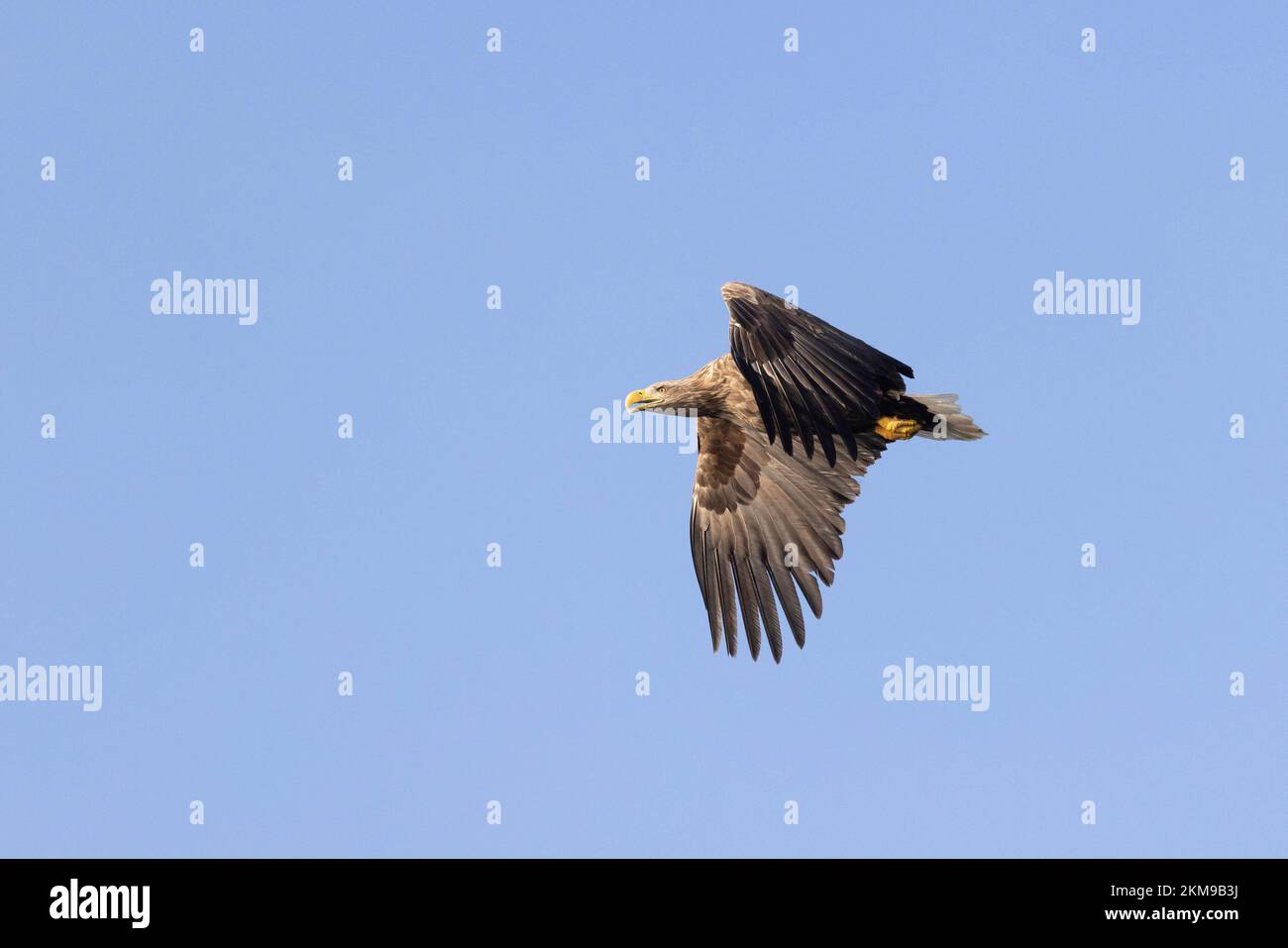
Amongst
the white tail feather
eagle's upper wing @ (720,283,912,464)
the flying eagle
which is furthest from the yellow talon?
eagle's upper wing @ (720,283,912,464)

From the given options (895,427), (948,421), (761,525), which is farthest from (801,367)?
(761,525)

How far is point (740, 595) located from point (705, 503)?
4.62 feet

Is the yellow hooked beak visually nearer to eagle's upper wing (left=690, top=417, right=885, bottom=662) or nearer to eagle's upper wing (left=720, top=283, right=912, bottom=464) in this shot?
eagle's upper wing (left=690, top=417, right=885, bottom=662)

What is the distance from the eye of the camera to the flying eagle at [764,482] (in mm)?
18506

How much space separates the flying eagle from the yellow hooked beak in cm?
1

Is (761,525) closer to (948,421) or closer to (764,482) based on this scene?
(764,482)

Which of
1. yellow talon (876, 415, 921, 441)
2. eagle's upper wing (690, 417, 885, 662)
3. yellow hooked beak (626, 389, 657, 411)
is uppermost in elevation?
yellow hooked beak (626, 389, 657, 411)

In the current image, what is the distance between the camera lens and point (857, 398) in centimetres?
1602

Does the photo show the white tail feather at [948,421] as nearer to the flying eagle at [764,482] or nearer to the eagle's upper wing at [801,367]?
the flying eagle at [764,482]

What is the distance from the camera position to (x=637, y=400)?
19141mm

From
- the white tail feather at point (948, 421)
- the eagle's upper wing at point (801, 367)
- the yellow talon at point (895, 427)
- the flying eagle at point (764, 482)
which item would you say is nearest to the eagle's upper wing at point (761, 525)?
the flying eagle at point (764, 482)

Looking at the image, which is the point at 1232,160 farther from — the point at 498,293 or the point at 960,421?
the point at 498,293

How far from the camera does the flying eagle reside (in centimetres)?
1851
